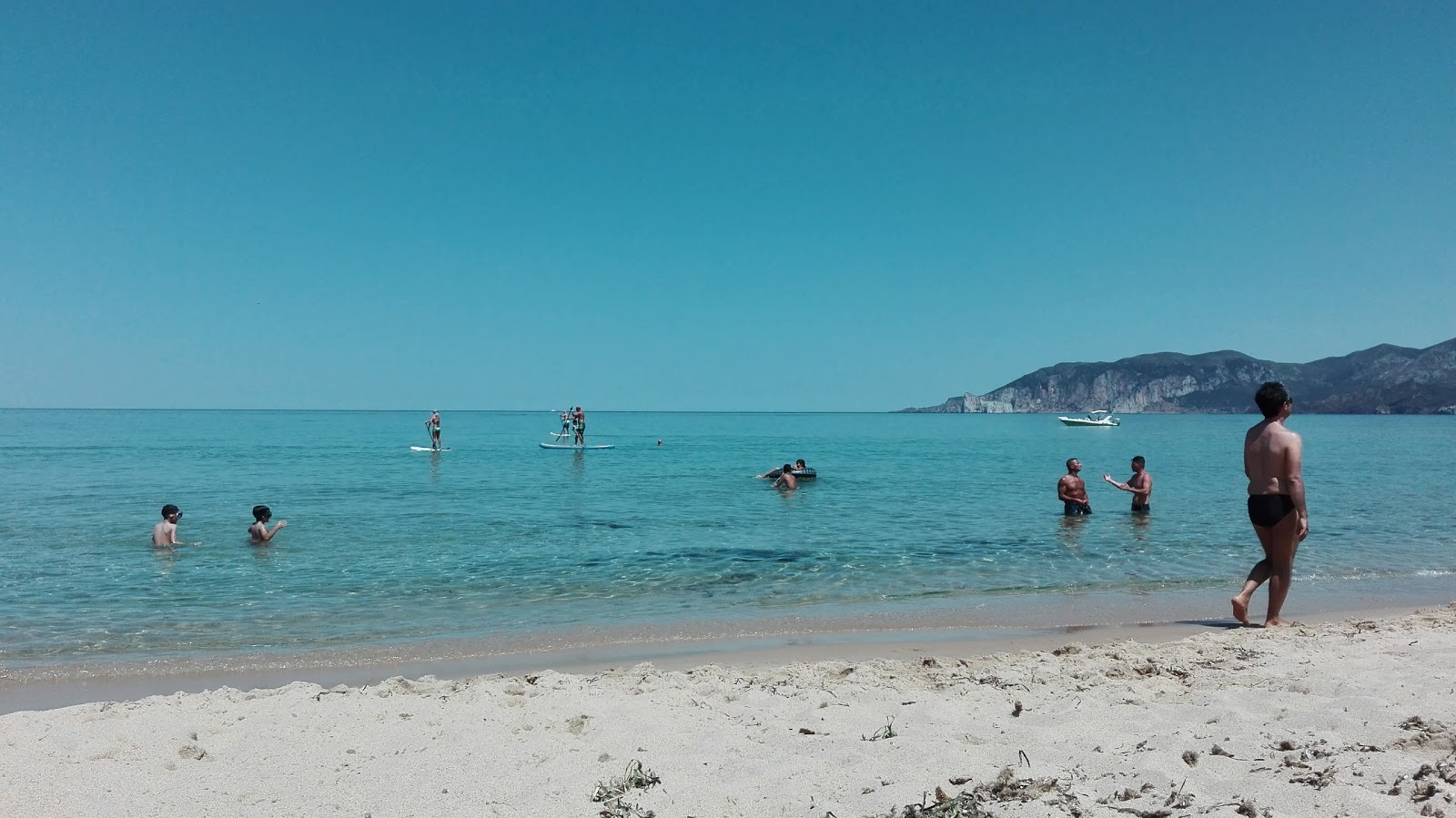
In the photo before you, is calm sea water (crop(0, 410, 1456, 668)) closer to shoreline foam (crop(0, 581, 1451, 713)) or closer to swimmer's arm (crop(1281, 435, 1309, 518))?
shoreline foam (crop(0, 581, 1451, 713))

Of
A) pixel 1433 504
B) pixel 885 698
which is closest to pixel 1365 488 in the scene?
pixel 1433 504

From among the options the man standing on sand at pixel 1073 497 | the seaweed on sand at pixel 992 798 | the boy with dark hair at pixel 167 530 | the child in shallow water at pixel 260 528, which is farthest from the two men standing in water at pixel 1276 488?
the boy with dark hair at pixel 167 530

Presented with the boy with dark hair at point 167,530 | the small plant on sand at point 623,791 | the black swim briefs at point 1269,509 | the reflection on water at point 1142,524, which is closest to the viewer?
the small plant on sand at point 623,791

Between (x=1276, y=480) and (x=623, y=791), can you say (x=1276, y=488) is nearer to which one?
(x=1276, y=480)

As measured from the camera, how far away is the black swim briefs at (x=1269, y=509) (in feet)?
23.0

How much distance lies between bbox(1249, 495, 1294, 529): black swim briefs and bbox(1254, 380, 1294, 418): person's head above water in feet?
2.30

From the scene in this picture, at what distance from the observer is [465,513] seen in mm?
18922

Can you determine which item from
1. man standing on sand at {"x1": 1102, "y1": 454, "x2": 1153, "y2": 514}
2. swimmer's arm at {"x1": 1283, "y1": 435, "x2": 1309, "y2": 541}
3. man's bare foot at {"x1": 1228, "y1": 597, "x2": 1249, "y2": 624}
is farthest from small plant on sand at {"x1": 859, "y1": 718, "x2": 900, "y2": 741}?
man standing on sand at {"x1": 1102, "y1": 454, "x2": 1153, "y2": 514}

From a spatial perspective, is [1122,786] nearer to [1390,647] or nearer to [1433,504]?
[1390,647]

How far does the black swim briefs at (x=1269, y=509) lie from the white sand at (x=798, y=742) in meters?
1.16

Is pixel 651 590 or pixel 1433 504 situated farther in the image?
pixel 1433 504

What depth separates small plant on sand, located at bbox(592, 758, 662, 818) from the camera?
3.64 m

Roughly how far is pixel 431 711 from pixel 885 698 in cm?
290

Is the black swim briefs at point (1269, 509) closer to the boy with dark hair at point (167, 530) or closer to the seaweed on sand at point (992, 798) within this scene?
the seaweed on sand at point (992, 798)
